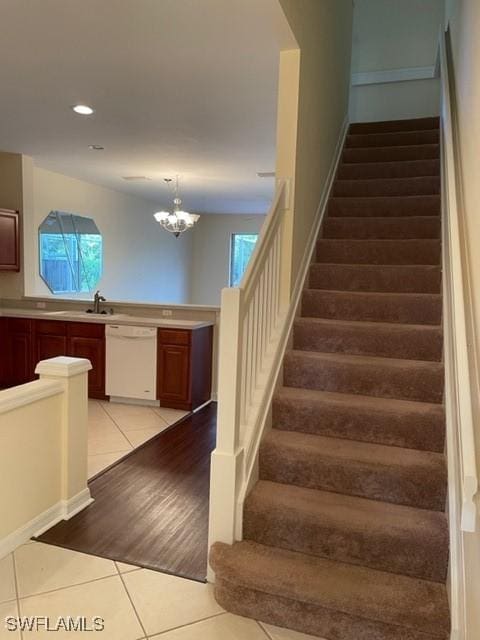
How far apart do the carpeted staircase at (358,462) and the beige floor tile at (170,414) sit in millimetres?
1819

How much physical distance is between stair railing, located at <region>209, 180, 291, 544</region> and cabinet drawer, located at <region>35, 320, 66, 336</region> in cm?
296

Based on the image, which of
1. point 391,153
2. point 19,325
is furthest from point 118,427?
point 391,153

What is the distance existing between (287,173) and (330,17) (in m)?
1.83

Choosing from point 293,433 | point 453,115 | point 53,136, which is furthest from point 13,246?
point 453,115

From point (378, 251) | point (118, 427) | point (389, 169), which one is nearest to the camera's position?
point (378, 251)

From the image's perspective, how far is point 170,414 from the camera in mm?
4301

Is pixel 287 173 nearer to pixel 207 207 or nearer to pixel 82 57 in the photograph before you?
pixel 82 57

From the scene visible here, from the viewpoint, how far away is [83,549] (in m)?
2.17

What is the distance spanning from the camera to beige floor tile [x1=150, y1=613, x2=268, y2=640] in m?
1.68

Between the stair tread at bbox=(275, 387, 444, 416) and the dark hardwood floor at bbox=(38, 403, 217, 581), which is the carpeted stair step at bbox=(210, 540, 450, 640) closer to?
the dark hardwood floor at bbox=(38, 403, 217, 581)

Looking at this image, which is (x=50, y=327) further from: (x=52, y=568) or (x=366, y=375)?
(x=366, y=375)

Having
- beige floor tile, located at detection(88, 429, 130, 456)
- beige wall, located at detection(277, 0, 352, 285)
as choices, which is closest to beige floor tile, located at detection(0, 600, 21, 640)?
beige floor tile, located at detection(88, 429, 130, 456)

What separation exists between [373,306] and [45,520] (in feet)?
7.65

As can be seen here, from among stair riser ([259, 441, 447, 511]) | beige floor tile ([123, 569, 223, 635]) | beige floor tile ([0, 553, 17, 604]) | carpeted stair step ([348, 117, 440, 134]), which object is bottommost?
beige floor tile ([123, 569, 223, 635])
